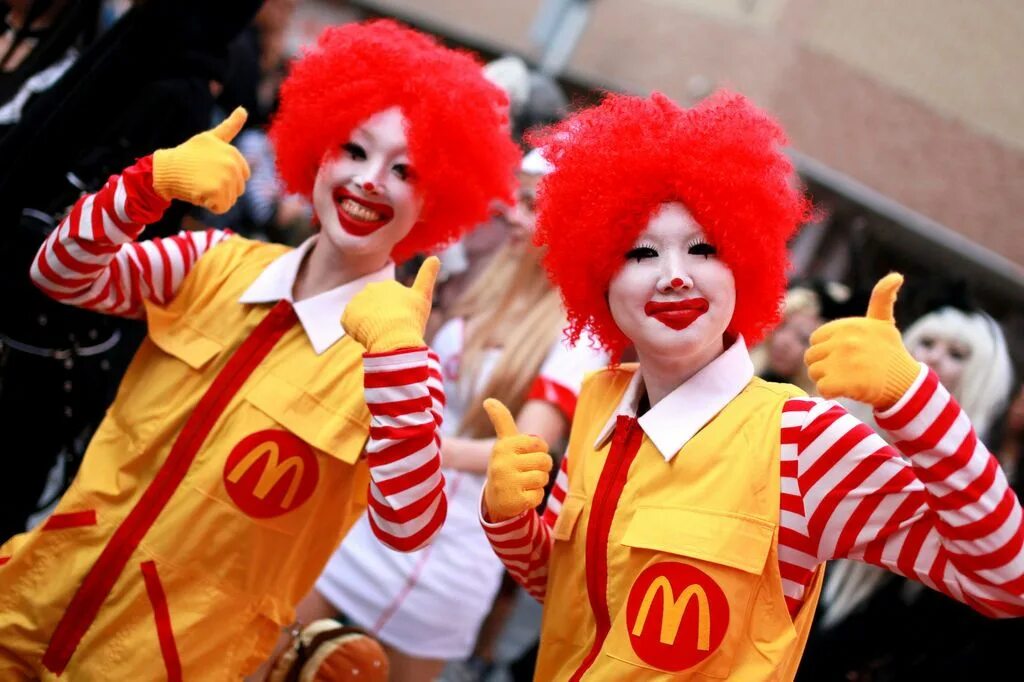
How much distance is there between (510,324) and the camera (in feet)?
9.35

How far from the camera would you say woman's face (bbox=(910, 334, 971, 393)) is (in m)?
2.99

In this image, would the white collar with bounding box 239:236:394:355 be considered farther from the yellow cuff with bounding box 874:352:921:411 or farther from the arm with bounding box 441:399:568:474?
the yellow cuff with bounding box 874:352:921:411

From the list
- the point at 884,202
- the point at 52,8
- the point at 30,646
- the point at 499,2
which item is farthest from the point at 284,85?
the point at 499,2

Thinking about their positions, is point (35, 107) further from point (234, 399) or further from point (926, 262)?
point (926, 262)

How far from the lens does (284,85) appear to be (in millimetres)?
2148

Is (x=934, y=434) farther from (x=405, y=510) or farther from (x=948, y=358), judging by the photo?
(x=948, y=358)

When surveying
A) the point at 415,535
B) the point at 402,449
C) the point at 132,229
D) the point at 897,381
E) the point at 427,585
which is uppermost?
the point at 897,381

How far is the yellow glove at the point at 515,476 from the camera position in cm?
158

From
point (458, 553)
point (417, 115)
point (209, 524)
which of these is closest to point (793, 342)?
point (458, 553)

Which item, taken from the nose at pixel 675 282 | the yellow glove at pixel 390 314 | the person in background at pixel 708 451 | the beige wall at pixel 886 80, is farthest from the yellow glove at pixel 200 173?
the beige wall at pixel 886 80

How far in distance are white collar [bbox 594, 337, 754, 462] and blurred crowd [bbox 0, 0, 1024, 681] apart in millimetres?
827

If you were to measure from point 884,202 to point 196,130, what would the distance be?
4094mm

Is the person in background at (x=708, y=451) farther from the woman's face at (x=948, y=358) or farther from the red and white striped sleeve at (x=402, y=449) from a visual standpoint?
the woman's face at (x=948, y=358)

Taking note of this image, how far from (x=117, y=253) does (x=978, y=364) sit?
247 centimetres
